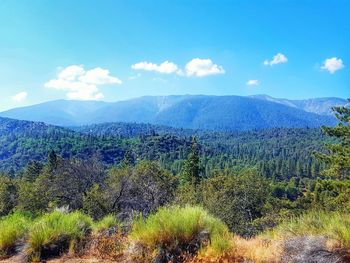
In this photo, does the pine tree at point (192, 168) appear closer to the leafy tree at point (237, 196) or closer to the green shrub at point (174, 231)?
the leafy tree at point (237, 196)

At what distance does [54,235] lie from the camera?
6828 mm

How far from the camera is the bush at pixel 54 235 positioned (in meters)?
6.67

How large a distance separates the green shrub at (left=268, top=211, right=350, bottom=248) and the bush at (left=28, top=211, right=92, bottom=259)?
3615 mm

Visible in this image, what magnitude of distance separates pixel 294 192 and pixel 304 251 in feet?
350

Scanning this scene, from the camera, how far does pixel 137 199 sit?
23.8 metres

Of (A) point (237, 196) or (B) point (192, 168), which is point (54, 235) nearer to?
(A) point (237, 196)

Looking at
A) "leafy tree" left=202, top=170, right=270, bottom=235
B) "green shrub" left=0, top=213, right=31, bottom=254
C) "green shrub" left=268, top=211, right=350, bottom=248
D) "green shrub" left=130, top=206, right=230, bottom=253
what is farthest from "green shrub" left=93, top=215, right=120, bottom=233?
"leafy tree" left=202, top=170, right=270, bottom=235

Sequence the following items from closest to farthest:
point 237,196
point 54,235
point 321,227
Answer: point 321,227 → point 54,235 → point 237,196

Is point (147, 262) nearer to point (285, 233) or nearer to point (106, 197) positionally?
point (285, 233)

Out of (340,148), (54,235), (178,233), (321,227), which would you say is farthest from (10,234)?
(340,148)

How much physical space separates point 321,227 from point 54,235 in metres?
4.53

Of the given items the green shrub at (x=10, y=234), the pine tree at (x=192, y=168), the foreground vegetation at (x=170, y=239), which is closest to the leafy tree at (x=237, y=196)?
the pine tree at (x=192, y=168)

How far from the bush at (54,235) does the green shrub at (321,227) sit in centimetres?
362

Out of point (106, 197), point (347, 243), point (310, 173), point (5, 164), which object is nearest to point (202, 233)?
point (347, 243)
